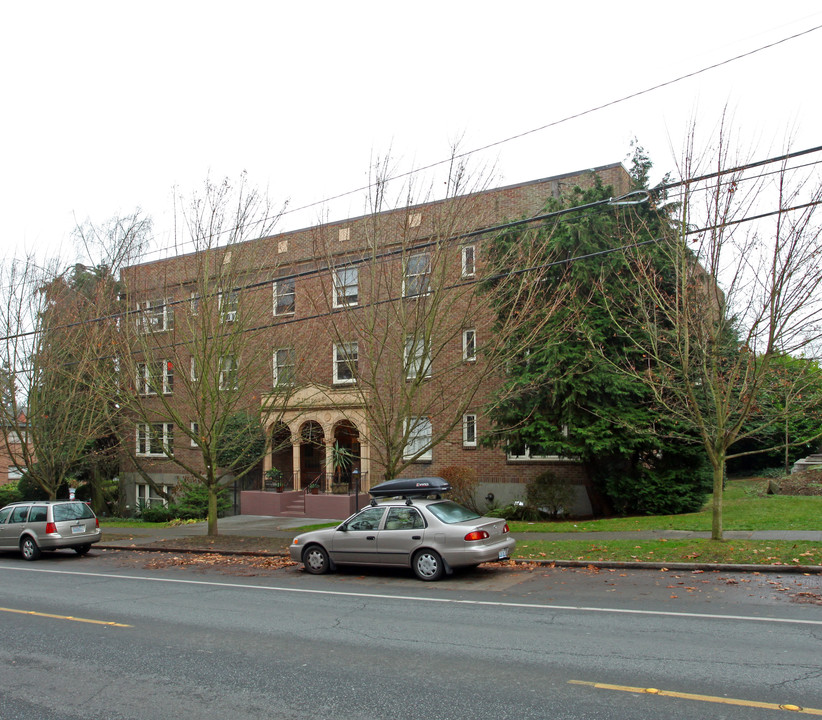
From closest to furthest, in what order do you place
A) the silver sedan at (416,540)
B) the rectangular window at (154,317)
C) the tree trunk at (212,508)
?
the silver sedan at (416,540) < the rectangular window at (154,317) < the tree trunk at (212,508)

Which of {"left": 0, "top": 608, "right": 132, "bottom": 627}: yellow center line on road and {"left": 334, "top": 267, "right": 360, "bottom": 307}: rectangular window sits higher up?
{"left": 334, "top": 267, "right": 360, "bottom": 307}: rectangular window

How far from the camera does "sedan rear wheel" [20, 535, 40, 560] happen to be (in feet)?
59.5

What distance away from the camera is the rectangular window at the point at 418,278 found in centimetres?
1591

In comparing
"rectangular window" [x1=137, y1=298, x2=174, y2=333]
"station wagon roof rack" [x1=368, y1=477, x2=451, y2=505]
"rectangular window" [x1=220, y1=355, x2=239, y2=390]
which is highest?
"rectangular window" [x1=137, y1=298, x2=174, y2=333]

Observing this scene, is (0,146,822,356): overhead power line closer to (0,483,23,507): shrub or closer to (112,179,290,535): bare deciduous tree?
(112,179,290,535): bare deciduous tree

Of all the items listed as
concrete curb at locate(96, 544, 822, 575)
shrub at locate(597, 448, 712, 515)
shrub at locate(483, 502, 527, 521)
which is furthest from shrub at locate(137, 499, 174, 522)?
concrete curb at locate(96, 544, 822, 575)

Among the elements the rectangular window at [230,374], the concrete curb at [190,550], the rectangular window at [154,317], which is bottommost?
the concrete curb at [190,550]

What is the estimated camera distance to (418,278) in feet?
53.6

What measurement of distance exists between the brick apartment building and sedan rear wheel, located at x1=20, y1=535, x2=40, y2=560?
392 cm

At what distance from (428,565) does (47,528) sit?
1115 cm

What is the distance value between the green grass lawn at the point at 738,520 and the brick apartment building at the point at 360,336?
3.55 metres

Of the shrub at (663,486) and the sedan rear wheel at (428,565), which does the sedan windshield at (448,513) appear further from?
the shrub at (663,486)

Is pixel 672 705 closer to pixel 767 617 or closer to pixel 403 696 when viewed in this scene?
pixel 403 696

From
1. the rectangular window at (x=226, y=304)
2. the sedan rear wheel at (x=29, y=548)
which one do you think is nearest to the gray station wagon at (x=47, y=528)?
the sedan rear wheel at (x=29, y=548)
